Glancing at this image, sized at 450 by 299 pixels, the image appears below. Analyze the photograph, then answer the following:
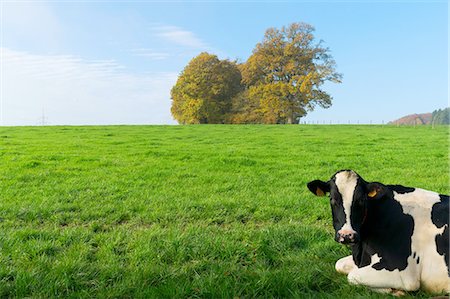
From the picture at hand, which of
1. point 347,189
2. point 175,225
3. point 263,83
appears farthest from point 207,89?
point 347,189

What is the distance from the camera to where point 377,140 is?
854 inches

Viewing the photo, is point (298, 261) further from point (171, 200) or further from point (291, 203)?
point (171, 200)

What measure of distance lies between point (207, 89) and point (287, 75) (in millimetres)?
10086

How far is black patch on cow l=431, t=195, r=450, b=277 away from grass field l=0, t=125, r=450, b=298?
1.55ft

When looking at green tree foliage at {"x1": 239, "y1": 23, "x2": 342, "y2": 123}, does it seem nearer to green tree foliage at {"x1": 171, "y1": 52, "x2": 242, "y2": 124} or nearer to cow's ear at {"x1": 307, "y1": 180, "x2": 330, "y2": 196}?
green tree foliage at {"x1": 171, "y1": 52, "x2": 242, "y2": 124}

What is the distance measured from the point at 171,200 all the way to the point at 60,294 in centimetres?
425

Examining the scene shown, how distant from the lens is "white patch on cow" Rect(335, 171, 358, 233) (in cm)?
409

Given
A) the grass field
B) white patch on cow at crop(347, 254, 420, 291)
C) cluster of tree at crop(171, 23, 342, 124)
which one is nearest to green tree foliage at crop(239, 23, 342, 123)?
cluster of tree at crop(171, 23, 342, 124)

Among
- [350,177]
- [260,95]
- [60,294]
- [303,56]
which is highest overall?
[303,56]

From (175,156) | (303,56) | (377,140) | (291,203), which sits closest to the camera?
(291,203)

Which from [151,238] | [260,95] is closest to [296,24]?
[260,95]

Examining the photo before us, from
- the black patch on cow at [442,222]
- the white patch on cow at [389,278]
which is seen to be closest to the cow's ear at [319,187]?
the white patch on cow at [389,278]

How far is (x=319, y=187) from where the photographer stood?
15.0 feet

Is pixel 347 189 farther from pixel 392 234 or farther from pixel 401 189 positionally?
pixel 401 189
